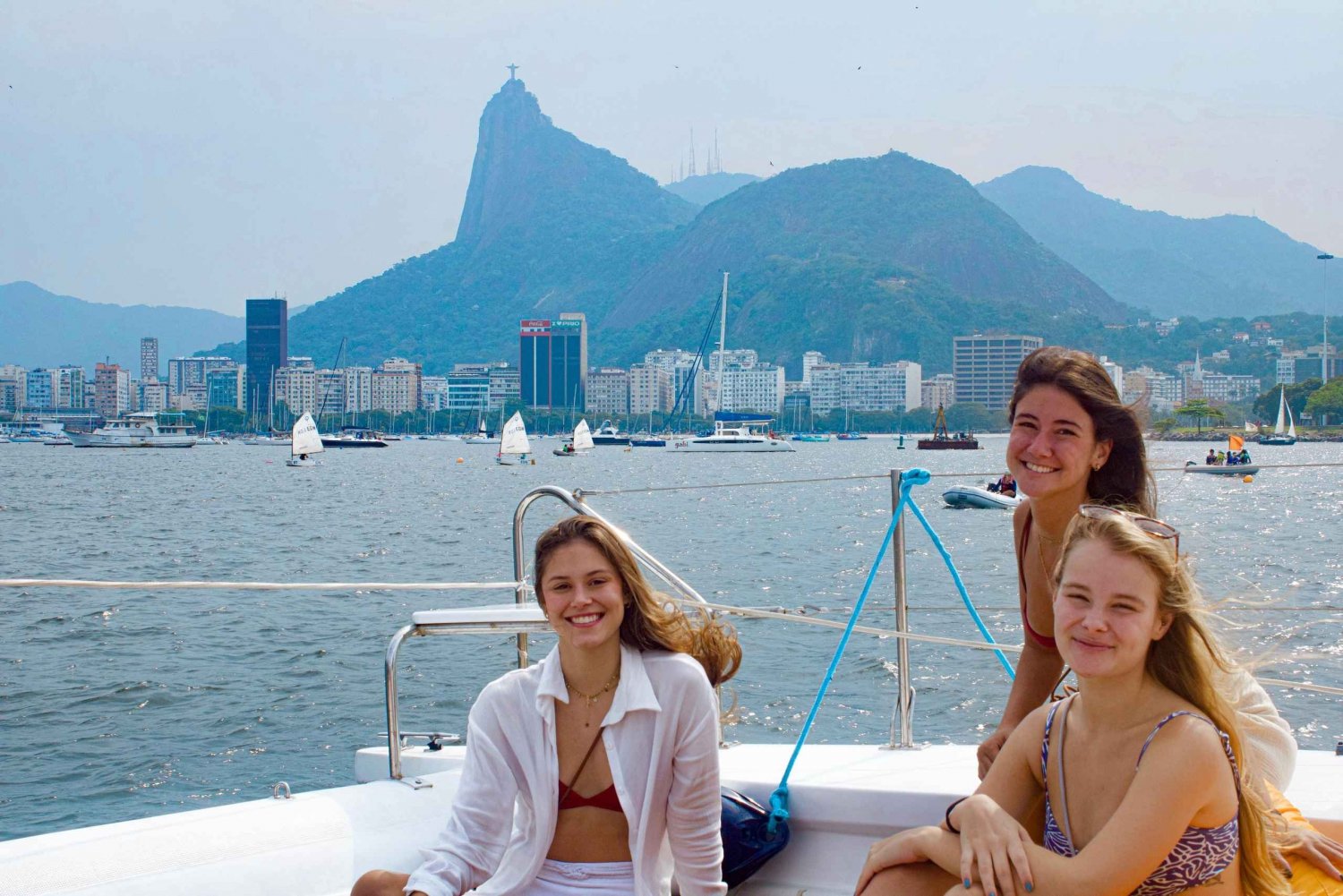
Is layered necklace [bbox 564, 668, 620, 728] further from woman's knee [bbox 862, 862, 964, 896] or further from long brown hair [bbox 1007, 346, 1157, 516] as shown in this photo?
long brown hair [bbox 1007, 346, 1157, 516]

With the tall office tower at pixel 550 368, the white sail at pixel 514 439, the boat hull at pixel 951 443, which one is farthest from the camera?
the tall office tower at pixel 550 368

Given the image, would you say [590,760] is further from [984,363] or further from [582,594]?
[984,363]

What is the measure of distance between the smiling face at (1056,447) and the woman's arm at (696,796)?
66cm

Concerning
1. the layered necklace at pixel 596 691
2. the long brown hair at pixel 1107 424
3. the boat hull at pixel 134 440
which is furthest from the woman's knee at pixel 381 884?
the boat hull at pixel 134 440

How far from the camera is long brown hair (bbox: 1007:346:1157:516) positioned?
1.94m

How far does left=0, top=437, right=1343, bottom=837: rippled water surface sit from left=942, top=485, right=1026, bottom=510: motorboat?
420 millimetres

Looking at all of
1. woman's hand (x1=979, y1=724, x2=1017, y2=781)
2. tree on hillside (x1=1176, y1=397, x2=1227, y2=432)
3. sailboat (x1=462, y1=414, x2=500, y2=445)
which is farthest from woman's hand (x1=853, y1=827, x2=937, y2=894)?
sailboat (x1=462, y1=414, x2=500, y2=445)

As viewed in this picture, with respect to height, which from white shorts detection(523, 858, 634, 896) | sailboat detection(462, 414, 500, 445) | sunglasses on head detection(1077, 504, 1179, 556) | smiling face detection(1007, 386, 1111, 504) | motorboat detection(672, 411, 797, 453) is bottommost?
sailboat detection(462, 414, 500, 445)

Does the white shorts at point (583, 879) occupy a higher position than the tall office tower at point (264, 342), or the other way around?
the tall office tower at point (264, 342)

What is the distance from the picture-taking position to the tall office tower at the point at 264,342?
145m

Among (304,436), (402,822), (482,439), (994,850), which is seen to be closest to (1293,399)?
(482,439)

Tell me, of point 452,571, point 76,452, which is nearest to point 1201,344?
point 76,452

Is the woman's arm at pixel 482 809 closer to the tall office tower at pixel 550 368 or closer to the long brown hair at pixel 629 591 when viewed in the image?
the long brown hair at pixel 629 591

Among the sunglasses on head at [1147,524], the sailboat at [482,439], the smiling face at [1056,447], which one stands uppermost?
the smiling face at [1056,447]
